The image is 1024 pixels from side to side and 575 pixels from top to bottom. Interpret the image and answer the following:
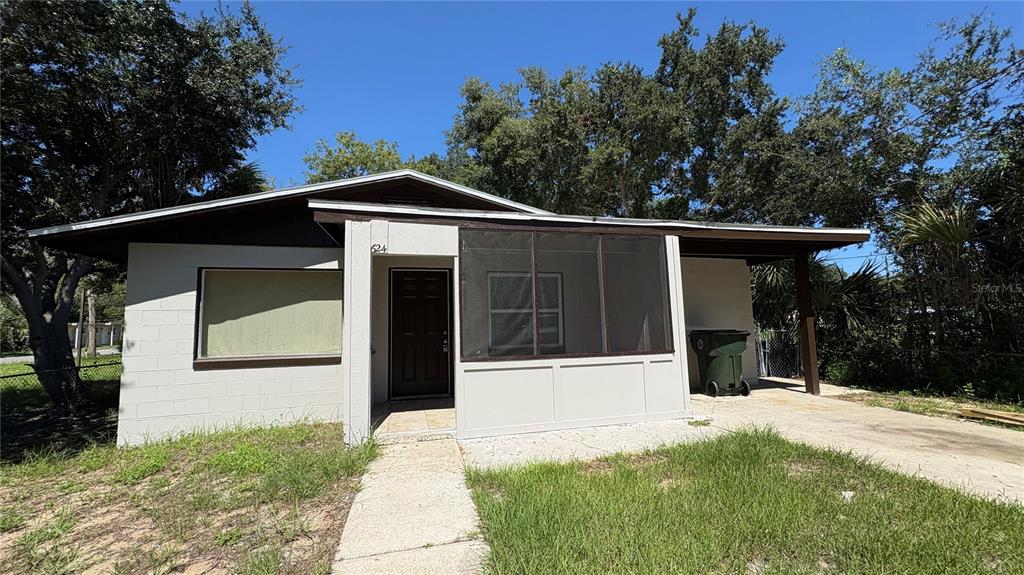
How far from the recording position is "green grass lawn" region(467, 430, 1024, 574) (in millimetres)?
2361

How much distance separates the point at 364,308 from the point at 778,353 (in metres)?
9.46

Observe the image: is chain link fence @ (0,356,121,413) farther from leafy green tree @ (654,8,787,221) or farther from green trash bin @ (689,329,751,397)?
leafy green tree @ (654,8,787,221)

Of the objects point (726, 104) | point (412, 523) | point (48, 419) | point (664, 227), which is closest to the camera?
point (412, 523)

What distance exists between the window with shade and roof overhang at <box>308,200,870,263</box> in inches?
5.4

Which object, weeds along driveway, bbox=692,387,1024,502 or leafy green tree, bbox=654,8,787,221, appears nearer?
weeds along driveway, bbox=692,387,1024,502

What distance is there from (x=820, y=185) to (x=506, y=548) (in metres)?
12.5

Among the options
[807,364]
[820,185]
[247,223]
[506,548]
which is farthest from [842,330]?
[247,223]

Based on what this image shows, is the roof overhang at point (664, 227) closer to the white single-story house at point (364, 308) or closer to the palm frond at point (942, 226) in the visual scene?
the white single-story house at point (364, 308)

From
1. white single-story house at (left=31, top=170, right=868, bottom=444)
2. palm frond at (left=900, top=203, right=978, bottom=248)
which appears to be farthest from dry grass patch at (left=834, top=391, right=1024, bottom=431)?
white single-story house at (left=31, top=170, right=868, bottom=444)

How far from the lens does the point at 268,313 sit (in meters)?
6.13

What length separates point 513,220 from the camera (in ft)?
17.9

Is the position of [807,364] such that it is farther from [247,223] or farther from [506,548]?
[247,223]

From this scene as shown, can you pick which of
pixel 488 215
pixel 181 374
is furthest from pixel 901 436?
pixel 181 374

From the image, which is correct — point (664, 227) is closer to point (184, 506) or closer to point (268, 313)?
point (268, 313)
